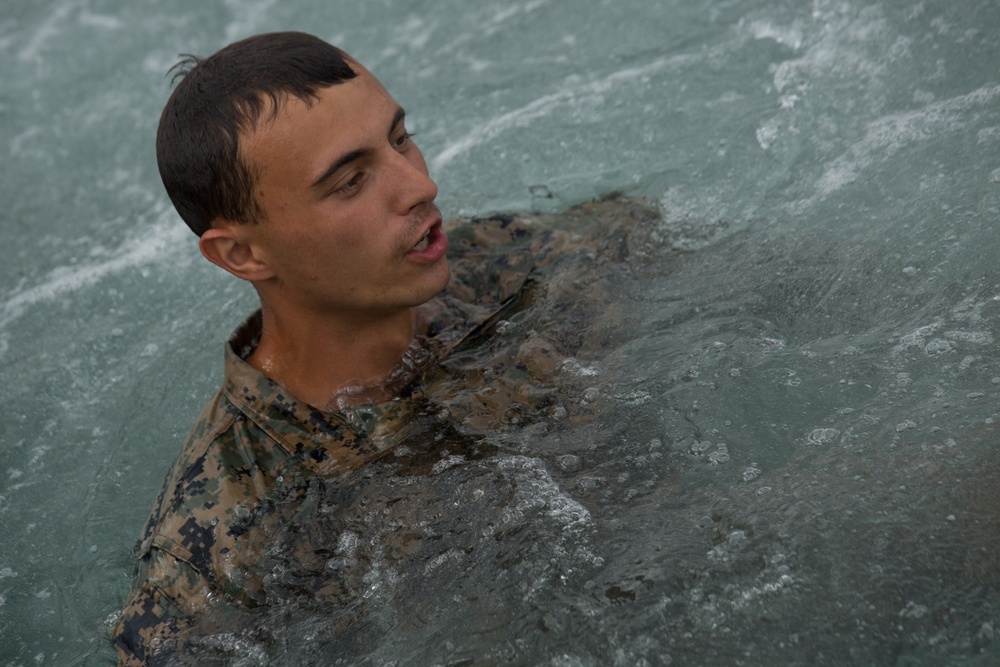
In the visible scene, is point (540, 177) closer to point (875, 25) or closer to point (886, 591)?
point (875, 25)

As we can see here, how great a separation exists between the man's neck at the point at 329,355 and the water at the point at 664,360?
0.43 metres

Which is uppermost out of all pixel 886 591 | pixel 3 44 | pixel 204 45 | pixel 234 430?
pixel 3 44

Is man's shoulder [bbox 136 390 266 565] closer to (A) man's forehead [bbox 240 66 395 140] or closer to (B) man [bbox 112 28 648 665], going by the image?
(B) man [bbox 112 28 648 665]

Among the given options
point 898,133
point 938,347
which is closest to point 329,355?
point 938,347

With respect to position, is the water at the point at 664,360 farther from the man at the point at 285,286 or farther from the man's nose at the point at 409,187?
the man's nose at the point at 409,187

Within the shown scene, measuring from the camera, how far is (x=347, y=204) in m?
3.29

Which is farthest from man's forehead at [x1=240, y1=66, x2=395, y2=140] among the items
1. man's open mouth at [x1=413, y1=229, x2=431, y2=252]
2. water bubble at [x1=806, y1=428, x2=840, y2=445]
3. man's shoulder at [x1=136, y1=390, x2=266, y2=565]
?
water bubble at [x1=806, y1=428, x2=840, y2=445]

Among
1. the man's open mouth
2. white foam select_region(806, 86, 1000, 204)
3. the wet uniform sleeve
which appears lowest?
white foam select_region(806, 86, 1000, 204)

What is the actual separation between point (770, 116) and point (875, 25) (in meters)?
0.85

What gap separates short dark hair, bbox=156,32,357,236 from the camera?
3.25m

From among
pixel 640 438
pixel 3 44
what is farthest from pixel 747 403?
pixel 3 44

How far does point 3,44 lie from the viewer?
8664 mm

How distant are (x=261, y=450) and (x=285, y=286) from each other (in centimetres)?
52

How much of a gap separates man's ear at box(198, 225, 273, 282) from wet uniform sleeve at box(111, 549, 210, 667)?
0.89 m
